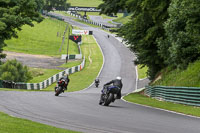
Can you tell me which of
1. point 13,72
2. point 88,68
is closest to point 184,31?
point 13,72

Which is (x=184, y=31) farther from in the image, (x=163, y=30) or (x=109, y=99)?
(x=109, y=99)

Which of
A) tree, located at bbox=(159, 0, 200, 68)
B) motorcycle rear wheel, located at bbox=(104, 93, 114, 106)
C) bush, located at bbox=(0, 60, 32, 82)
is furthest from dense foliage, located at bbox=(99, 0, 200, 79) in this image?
bush, located at bbox=(0, 60, 32, 82)

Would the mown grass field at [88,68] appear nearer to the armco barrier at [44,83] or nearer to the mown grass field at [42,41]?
the armco barrier at [44,83]

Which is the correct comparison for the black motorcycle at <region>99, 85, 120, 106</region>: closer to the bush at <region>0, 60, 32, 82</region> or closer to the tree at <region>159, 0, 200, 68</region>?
the tree at <region>159, 0, 200, 68</region>

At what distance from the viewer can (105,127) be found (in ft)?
39.7

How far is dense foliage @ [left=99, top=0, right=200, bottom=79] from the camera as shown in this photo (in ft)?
85.1

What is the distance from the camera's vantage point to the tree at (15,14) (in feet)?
118

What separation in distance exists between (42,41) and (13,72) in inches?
2204

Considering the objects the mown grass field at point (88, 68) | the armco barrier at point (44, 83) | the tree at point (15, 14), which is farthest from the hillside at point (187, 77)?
the mown grass field at point (88, 68)

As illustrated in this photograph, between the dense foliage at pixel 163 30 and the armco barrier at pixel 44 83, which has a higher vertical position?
the dense foliage at pixel 163 30

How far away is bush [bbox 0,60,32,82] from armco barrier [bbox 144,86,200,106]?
28.3 m

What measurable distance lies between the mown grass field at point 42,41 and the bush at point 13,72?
36.6 metres

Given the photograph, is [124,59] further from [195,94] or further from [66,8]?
[66,8]

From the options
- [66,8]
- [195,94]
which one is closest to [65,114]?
[195,94]
